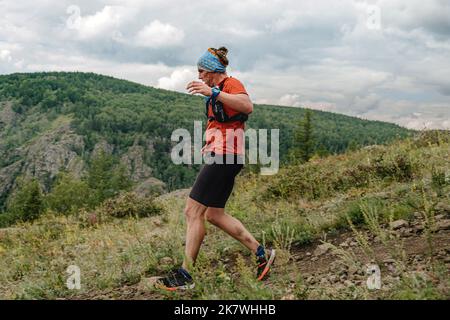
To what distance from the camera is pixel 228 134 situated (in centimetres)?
443

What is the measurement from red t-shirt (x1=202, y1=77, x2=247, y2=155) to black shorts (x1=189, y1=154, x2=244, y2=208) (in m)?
0.09

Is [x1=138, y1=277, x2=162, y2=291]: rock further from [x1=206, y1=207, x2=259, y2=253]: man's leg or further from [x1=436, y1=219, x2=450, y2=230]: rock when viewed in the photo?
[x1=436, y1=219, x2=450, y2=230]: rock

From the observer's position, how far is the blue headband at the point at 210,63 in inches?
180

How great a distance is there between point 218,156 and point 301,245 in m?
1.97

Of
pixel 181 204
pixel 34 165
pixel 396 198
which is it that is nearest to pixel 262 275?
pixel 396 198

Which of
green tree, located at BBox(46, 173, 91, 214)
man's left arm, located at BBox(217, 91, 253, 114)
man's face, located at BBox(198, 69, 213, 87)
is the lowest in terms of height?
green tree, located at BBox(46, 173, 91, 214)

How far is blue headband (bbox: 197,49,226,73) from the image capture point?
4.57 metres

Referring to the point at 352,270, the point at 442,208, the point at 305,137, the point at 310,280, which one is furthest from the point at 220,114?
the point at 305,137

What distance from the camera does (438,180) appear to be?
6.33 meters

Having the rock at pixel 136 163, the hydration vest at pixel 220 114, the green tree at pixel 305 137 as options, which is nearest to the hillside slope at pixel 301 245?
→ the hydration vest at pixel 220 114

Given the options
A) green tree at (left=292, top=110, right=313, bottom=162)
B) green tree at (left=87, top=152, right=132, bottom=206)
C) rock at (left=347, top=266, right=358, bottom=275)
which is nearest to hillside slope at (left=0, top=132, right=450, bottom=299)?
rock at (left=347, top=266, right=358, bottom=275)

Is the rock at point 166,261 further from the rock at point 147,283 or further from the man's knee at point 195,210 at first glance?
the man's knee at point 195,210
